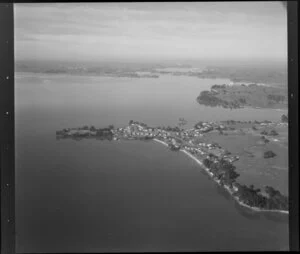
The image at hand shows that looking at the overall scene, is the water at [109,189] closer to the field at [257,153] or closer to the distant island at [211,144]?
the distant island at [211,144]

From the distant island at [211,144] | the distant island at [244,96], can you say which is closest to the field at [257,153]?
the distant island at [211,144]

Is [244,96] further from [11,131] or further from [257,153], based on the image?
[11,131]

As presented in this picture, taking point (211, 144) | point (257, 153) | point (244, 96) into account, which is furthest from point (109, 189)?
point (244, 96)

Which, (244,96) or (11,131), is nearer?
(11,131)

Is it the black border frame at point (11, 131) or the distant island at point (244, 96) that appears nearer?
the black border frame at point (11, 131)

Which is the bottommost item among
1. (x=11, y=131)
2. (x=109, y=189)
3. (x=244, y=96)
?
(x=109, y=189)

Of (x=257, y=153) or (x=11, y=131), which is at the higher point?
(x=11, y=131)
